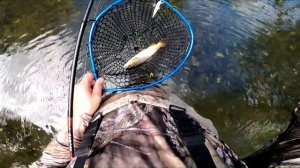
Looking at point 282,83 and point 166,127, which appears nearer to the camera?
point 166,127

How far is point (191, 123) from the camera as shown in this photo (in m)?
2.09

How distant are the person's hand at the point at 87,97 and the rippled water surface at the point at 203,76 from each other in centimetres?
154

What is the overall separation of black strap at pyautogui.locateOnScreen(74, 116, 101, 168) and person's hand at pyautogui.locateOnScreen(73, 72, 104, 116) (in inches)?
13.2

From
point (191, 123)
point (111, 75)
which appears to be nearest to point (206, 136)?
point (191, 123)

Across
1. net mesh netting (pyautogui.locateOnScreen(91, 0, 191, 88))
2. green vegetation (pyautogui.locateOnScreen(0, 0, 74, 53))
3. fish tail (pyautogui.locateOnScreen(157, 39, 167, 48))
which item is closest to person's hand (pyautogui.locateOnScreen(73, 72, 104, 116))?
net mesh netting (pyautogui.locateOnScreen(91, 0, 191, 88))

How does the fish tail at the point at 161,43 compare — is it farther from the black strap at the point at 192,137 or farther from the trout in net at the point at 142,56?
the black strap at the point at 192,137

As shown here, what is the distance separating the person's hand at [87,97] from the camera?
246cm

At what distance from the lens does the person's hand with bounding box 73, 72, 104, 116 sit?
2465mm

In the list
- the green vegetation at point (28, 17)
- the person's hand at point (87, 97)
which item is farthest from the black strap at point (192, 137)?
the green vegetation at point (28, 17)

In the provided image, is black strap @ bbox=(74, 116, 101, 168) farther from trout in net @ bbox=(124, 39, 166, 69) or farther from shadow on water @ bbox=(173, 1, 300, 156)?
shadow on water @ bbox=(173, 1, 300, 156)

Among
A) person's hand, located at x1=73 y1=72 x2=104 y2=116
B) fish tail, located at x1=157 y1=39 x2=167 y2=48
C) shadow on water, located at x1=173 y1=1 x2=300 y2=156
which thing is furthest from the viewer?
shadow on water, located at x1=173 y1=1 x2=300 y2=156

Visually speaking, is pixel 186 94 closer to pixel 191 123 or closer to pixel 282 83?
pixel 282 83

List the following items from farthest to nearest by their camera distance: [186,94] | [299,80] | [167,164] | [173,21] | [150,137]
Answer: [299,80]
[186,94]
[173,21]
[150,137]
[167,164]

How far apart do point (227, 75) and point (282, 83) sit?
619 mm
